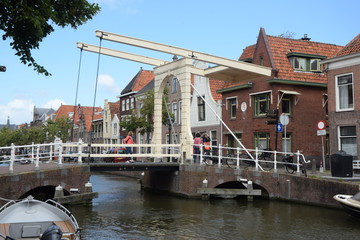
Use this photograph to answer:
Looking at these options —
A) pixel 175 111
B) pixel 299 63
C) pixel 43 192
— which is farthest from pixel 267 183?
pixel 175 111

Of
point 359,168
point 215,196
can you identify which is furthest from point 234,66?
point 359,168

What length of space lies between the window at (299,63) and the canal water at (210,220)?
1122 cm

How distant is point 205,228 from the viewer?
12164 millimetres

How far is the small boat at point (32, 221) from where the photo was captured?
8870mm

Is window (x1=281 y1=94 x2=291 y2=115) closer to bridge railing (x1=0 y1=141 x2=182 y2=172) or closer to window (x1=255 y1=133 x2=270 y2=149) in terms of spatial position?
window (x1=255 y1=133 x2=270 y2=149)

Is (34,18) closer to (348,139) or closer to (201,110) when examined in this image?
(348,139)

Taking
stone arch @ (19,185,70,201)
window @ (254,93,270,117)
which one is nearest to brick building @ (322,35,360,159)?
window @ (254,93,270,117)

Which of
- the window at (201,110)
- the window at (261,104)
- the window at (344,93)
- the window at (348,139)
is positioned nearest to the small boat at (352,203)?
the window at (348,139)

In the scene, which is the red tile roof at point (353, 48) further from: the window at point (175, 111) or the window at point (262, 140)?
the window at point (175, 111)

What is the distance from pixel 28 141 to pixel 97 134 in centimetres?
1800

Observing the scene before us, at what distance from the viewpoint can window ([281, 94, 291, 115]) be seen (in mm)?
25028

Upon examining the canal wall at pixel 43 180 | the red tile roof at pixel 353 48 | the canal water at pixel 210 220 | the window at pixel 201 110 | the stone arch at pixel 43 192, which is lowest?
the canal water at pixel 210 220

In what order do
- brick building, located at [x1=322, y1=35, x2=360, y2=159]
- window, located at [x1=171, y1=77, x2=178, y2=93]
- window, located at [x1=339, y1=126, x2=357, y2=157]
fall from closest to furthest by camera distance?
1. brick building, located at [x1=322, y1=35, x2=360, y2=159]
2. window, located at [x1=339, y1=126, x2=357, y2=157]
3. window, located at [x1=171, y1=77, x2=178, y2=93]

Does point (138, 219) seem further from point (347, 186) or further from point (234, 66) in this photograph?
point (234, 66)
